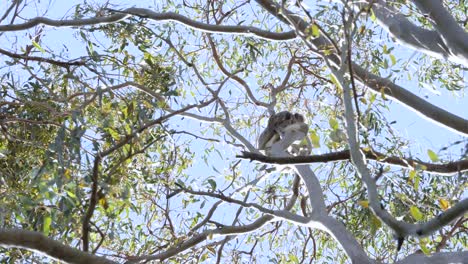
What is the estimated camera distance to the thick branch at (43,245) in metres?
3.23

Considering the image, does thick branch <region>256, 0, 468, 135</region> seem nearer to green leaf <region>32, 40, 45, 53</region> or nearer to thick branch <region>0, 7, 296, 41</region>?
thick branch <region>0, 7, 296, 41</region>

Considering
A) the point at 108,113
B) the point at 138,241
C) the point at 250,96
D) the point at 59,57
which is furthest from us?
the point at 250,96

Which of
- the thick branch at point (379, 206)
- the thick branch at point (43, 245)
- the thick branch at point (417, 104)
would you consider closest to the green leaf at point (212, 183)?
the thick branch at point (43, 245)

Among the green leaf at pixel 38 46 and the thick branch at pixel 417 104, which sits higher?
the green leaf at pixel 38 46

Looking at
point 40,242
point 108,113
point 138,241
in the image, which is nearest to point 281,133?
point 108,113

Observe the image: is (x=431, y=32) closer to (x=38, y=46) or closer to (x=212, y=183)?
(x=212, y=183)

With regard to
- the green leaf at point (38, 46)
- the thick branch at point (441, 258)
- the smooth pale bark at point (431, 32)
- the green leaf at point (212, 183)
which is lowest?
the thick branch at point (441, 258)

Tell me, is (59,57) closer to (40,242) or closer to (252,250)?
(252,250)

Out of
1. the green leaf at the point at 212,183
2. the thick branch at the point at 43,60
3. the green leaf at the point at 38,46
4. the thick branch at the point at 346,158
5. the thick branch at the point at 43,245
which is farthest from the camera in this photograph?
the thick branch at the point at 43,60

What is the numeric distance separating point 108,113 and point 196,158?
1606 mm

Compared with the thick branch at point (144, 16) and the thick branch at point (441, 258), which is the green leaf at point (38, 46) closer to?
the thick branch at point (144, 16)

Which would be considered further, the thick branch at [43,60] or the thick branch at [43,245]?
the thick branch at [43,60]

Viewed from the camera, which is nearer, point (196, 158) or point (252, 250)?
point (252, 250)

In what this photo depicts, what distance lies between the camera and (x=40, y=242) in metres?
3.27
